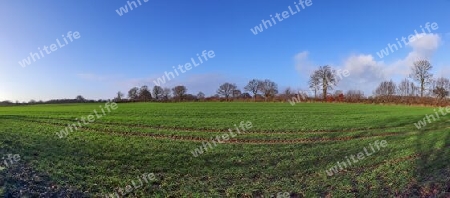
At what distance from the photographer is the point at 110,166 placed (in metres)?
14.0

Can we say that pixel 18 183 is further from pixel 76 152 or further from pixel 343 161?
pixel 343 161

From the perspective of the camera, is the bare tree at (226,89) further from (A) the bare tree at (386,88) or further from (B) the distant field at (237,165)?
(B) the distant field at (237,165)

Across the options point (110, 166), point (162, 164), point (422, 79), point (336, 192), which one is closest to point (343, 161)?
point (336, 192)

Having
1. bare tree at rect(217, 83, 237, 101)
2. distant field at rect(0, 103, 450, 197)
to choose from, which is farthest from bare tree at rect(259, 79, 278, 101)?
distant field at rect(0, 103, 450, 197)

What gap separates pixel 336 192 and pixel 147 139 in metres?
15.0

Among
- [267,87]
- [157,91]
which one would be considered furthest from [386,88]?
[157,91]

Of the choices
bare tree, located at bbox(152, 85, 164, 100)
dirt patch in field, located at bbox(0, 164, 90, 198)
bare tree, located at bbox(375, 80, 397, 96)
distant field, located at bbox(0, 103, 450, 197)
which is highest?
bare tree, located at bbox(152, 85, 164, 100)

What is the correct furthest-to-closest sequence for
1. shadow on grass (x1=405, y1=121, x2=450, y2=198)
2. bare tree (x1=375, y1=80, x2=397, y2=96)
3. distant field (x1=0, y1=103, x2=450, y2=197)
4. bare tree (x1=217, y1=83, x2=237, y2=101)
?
bare tree (x1=217, y1=83, x2=237, y2=101), bare tree (x1=375, y1=80, x2=397, y2=96), distant field (x1=0, y1=103, x2=450, y2=197), shadow on grass (x1=405, y1=121, x2=450, y2=198)

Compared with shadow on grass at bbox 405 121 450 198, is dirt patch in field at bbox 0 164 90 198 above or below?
above

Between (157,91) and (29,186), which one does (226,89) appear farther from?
(29,186)

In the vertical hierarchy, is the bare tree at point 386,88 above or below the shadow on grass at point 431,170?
below

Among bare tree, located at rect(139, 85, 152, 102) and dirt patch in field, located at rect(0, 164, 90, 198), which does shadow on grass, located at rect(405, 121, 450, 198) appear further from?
bare tree, located at rect(139, 85, 152, 102)

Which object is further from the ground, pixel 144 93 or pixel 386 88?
pixel 144 93

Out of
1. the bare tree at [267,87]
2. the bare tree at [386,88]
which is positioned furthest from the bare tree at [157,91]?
the bare tree at [386,88]
